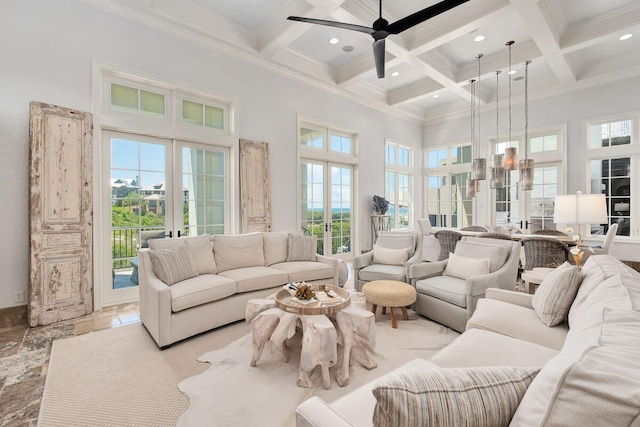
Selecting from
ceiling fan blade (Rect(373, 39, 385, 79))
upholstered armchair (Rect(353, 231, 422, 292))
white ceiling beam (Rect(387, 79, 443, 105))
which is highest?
white ceiling beam (Rect(387, 79, 443, 105))

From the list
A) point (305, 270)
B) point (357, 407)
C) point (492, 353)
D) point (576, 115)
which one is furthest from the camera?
point (576, 115)

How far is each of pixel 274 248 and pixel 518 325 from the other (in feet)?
9.60

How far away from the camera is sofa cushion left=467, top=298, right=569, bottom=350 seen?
1847mm

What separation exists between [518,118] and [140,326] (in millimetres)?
8041

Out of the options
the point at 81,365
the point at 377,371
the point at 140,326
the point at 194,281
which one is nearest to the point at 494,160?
the point at 377,371

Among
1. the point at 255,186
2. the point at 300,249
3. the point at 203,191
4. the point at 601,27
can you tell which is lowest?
the point at 300,249

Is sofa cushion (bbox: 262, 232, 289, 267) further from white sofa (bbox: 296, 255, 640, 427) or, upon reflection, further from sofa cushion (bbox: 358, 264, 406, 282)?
white sofa (bbox: 296, 255, 640, 427)

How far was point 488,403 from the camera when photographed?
2.45 ft

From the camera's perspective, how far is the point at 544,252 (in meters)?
3.79

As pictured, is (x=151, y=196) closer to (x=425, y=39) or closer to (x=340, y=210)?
(x=340, y=210)

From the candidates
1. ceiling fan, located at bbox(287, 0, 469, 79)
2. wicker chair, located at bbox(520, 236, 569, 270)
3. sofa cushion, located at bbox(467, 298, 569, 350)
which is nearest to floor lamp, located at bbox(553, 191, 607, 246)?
wicker chair, located at bbox(520, 236, 569, 270)

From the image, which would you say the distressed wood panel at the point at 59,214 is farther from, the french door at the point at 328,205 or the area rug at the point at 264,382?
the french door at the point at 328,205

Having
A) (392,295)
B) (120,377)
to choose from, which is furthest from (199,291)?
(392,295)

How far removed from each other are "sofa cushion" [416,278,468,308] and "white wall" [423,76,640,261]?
A: 182 inches
